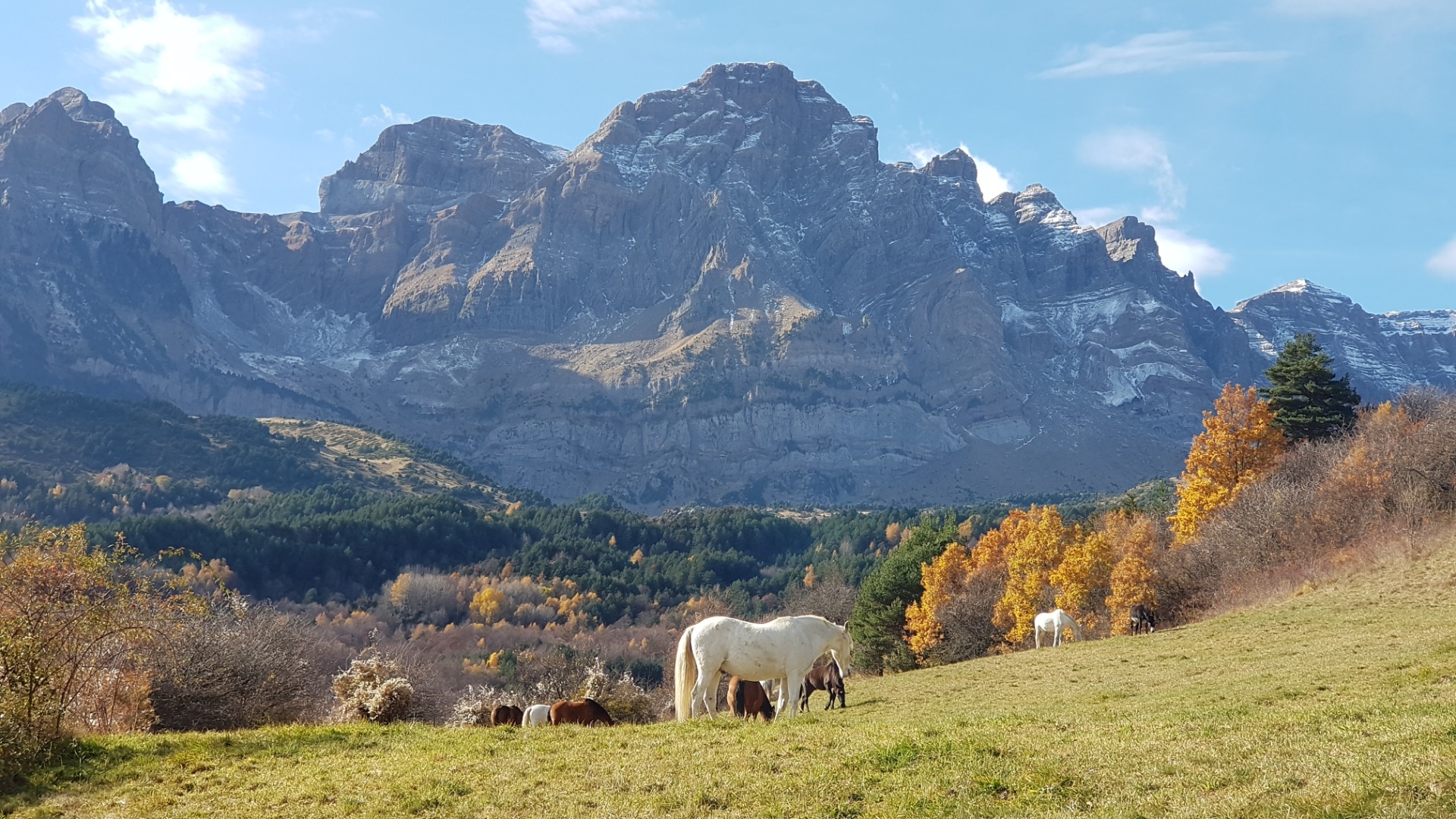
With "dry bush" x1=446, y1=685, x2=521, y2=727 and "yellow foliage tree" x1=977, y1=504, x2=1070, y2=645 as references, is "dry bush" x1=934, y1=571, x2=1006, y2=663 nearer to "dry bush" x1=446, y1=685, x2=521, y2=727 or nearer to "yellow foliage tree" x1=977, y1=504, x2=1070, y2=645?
"yellow foliage tree" x1=977, y1=504, x2=1070, y2=645

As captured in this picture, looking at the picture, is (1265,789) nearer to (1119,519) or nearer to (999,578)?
(999,578)

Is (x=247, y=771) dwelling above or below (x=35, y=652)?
below

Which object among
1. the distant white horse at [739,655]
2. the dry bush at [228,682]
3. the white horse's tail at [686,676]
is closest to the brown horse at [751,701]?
the distant white horse at [739,655]

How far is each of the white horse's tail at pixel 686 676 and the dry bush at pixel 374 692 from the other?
43.1 ft

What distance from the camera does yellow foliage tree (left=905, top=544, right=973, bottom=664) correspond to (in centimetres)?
7481

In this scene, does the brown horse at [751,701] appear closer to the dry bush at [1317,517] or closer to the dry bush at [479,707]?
the dry bush at [479,707]

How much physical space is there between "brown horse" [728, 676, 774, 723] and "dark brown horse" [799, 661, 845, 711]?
62.8 inches

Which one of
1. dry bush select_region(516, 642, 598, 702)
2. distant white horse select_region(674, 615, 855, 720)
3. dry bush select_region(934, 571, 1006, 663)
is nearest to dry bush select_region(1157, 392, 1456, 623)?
dry bush select_region(934, 571, 1006, 663)

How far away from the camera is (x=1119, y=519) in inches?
3484

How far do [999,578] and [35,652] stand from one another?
72532mm

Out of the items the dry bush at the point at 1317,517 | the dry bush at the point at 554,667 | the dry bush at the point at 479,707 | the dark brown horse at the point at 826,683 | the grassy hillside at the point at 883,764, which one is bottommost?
the dry bush at the point at 554,667

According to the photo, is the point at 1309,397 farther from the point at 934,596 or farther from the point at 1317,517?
the point at 934,596

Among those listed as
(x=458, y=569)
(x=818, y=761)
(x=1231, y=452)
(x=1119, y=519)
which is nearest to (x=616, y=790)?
(x=818, y=761)

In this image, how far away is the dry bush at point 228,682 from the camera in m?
28.0
